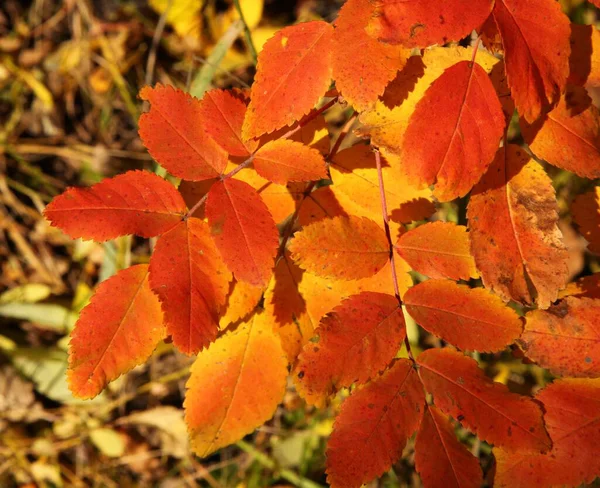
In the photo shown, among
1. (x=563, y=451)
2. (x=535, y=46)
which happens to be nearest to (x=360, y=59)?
(x=535, y=46)

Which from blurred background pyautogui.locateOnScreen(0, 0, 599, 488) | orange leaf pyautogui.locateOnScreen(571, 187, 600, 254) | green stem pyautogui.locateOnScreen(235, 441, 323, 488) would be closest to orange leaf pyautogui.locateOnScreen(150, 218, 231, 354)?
orange leaf pyautogui.locateOnScreen(571, 187, 600, 254)

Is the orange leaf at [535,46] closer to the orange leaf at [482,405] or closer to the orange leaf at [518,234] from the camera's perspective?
the orange leaf at [518,234]

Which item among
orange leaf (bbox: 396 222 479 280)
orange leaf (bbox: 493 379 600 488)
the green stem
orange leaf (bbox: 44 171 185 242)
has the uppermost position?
orange leaf (bbox: 44 171 185 242)

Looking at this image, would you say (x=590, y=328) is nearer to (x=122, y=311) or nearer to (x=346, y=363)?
(x=346, y=363)

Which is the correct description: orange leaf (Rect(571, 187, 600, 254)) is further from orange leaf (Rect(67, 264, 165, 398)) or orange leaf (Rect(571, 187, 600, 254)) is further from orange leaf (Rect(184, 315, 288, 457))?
orange leaf (Rect(67, 264, 165, 398))

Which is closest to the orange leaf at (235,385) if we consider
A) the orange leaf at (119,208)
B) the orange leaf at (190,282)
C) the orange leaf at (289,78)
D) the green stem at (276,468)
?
the orange leaf at (190,282)

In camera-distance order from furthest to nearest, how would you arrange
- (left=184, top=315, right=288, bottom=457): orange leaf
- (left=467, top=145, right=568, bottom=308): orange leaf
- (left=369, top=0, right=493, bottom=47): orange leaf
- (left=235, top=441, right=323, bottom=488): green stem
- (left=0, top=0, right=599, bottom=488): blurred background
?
(left=0, top=0, right=599, bottom=488): blurred background → (left=235, top=441, right=323, bottom=488): green stem → (left=184, top=315, right=288, bottom=457): orange leaf → (left=467, top=145, right=568, bottom=308): orange leaf → (left=369, top=0, right=493, bottom=47): orange leaf

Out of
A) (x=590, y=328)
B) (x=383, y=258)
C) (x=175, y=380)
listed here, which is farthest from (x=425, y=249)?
(x=175, y=380)
